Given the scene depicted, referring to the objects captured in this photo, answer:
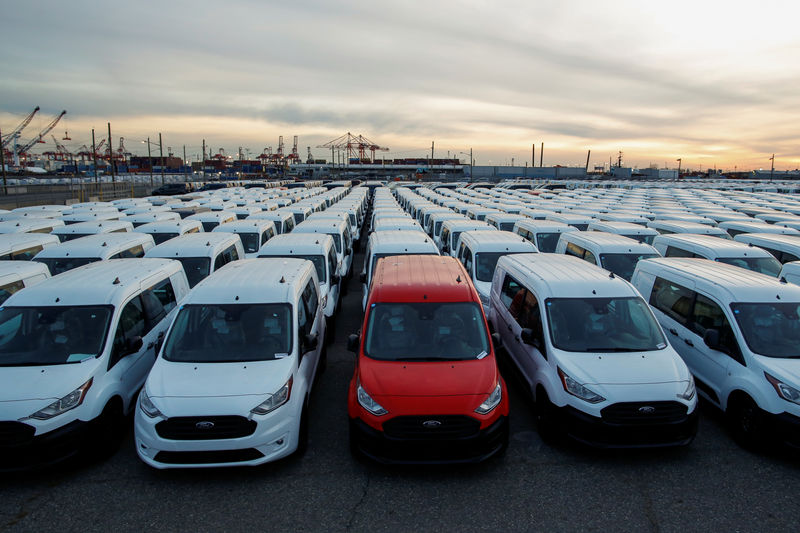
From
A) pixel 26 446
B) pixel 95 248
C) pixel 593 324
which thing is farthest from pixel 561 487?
pixel 95 248

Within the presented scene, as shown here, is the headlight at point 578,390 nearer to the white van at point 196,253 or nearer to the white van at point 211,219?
the white van at point 196,253

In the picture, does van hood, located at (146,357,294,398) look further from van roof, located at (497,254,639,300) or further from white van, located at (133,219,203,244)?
white van, located at (133,219,203,244)

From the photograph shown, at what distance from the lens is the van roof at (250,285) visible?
5941mm

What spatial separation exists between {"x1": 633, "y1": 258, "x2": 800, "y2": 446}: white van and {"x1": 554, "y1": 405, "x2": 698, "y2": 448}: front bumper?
0.84 metres

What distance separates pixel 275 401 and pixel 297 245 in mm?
5505

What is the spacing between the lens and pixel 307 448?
18.1ft

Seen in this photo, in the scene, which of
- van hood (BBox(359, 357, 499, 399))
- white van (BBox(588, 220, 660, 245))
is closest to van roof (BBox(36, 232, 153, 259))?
van hood (BBox(359, 357, 499, 399))

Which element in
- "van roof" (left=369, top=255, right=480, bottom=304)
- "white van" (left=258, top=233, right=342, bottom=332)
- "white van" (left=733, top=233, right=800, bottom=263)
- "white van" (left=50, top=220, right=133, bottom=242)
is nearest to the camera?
"van roof" (left=369, top=255, right=480, bottom=304)

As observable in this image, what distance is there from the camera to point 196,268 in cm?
920

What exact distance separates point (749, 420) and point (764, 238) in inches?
292

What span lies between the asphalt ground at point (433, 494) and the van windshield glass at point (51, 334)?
120 centimetres

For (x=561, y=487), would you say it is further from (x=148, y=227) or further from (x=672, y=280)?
(x=148, y=227)

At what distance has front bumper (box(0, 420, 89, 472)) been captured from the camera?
4.52m

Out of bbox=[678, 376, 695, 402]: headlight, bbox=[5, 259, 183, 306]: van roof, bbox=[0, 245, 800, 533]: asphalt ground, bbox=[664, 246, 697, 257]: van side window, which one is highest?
bbox=[664, 246, 697, 257]: van side window
